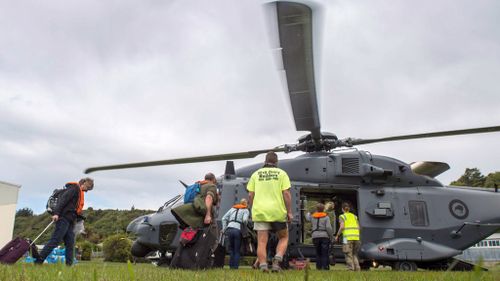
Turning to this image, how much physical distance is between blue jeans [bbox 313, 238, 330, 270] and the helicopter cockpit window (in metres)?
2.02

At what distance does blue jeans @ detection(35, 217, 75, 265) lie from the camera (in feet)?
19.7

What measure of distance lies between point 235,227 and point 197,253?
2.05 metres

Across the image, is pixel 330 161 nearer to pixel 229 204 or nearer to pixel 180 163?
pixel 229 204

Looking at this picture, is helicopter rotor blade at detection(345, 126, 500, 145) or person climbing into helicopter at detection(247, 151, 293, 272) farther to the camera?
helicopter rotor blade at detection(345, 126, 500, 145)

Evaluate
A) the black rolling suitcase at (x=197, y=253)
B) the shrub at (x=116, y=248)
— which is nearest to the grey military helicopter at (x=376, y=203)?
the black rolling suitcase at (x=197, y=253)

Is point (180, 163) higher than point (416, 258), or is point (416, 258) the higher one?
point (180, 163)

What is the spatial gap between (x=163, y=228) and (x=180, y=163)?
4.46ft

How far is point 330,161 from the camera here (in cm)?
877

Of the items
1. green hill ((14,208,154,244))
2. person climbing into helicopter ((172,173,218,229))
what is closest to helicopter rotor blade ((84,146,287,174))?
person climbing into helicopter ((172,173,218,229))

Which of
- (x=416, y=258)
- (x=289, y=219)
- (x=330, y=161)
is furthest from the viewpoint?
(x=330, y=161)

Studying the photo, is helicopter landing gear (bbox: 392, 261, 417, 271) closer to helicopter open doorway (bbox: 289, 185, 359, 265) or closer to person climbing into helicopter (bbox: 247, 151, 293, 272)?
helicopter open doorway (bbox: 289, 185, 359, 265)

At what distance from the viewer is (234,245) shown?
293 inches

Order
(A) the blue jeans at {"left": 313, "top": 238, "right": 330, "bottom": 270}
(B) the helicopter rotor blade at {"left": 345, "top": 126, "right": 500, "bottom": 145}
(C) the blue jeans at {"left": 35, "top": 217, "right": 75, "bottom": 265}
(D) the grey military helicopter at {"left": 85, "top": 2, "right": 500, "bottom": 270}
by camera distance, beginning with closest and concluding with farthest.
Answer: (C) the blue jeans at {"left": 35, "top": 217, "right": 75, "bottom": 265} < (B) the helicopter rotor blade at {"left": 345, "top": 126, "right": 500, "bottom": 145} < (A) the blue jeans at {"left": 313, "top": 238, "right": 330, "bottom": 270} < (D) the grey military helicopter at {"left": 85, "top": 2, "right": 500, "bottom": 270}

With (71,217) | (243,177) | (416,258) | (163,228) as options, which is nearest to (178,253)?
(71,217)
